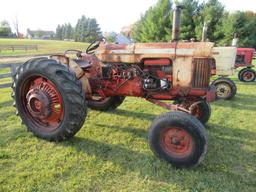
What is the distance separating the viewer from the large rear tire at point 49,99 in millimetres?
3188

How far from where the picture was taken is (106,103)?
480 cm

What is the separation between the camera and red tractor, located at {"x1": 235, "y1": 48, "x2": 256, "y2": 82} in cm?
958

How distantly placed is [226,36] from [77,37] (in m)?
52.9

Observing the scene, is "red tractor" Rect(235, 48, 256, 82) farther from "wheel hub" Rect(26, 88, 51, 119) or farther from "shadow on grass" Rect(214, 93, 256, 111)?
"wheel hub" Rect(26, 88, 51, 119)

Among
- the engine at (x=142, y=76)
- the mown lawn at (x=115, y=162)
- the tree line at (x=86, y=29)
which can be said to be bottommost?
the mown lawn at (x=115, y=162)

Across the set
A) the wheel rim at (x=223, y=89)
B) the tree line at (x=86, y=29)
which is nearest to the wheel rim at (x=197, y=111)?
the wheel rim at (x=223, y=89)

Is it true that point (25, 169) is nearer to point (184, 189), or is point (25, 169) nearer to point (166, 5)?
point (184, 189)

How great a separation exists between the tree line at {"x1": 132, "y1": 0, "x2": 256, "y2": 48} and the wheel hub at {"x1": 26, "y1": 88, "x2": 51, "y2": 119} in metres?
19.1

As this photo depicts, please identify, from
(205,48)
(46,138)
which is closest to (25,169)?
(46,138)

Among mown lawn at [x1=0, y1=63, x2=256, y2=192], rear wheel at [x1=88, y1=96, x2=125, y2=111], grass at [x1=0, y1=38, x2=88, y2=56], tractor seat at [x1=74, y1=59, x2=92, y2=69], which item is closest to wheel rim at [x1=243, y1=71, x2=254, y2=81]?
mown lawn at [x1=0, y1=63, x2=256, y2=192]

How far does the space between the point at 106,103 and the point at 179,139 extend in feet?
7.36

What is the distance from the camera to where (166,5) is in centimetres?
2286

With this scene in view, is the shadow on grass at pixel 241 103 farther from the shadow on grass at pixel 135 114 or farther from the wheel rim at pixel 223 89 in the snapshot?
the shadow on grass at pixel 135 114

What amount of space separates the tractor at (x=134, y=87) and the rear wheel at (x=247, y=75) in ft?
21.8
